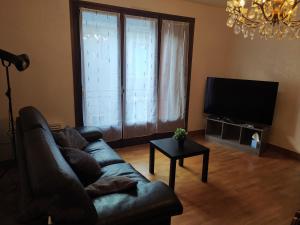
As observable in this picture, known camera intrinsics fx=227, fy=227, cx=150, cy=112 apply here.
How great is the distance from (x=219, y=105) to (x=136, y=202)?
10.5 feet

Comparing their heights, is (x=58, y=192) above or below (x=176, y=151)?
above

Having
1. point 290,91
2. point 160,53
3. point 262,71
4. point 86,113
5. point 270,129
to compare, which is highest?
point 160,53

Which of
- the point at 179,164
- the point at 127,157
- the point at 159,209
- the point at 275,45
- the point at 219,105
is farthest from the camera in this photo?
the point at 219,105

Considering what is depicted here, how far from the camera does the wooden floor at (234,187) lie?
2.23 m

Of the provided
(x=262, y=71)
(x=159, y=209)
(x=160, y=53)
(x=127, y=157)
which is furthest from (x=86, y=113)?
(x=262, y=71)

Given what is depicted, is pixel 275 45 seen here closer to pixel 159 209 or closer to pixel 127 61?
pixel 127 61

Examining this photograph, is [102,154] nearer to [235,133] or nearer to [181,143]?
[181,143]

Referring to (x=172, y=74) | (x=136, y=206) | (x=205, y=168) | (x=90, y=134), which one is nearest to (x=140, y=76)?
(x=172, y=74)

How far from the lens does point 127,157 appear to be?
355 centimetres

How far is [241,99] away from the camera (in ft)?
13.0

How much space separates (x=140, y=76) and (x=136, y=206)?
2595mm

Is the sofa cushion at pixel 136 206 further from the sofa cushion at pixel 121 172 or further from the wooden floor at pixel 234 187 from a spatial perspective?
the wooden floor at pixel 234 187

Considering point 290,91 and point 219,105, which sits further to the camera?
point 219,105

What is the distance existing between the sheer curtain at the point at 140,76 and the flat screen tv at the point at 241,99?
1.17m
